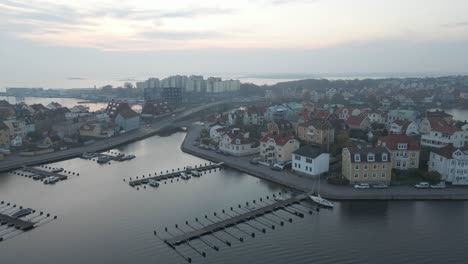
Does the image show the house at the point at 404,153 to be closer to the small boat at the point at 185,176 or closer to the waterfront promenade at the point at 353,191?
the waterfront promenade at the point at 353,191

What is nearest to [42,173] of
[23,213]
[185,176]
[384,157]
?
[23,213]

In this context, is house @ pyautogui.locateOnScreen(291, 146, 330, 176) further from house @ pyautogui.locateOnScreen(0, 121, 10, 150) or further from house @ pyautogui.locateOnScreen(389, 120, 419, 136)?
house @ pyautogui.locateOnScreen(0, 121, 10, 150)

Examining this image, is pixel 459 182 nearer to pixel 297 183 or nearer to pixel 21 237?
pixel 297 183

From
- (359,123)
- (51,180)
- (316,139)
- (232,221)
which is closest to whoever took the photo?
(232,221)

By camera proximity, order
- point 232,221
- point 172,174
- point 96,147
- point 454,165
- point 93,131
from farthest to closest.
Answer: point 93,131, point 96,147, point 172,174, point 454,165, point 232,221

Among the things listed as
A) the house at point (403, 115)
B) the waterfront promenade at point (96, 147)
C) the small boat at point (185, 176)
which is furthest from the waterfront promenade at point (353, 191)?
the house at point (403, 115)

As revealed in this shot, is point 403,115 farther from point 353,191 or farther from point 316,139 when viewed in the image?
point 353,191

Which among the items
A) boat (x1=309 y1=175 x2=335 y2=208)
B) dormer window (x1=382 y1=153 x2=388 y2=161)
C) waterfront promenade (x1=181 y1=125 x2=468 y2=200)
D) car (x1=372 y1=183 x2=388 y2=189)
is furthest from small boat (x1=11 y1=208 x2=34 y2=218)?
dormer window (x1=382 y1=153 x2=388 y2=161)
